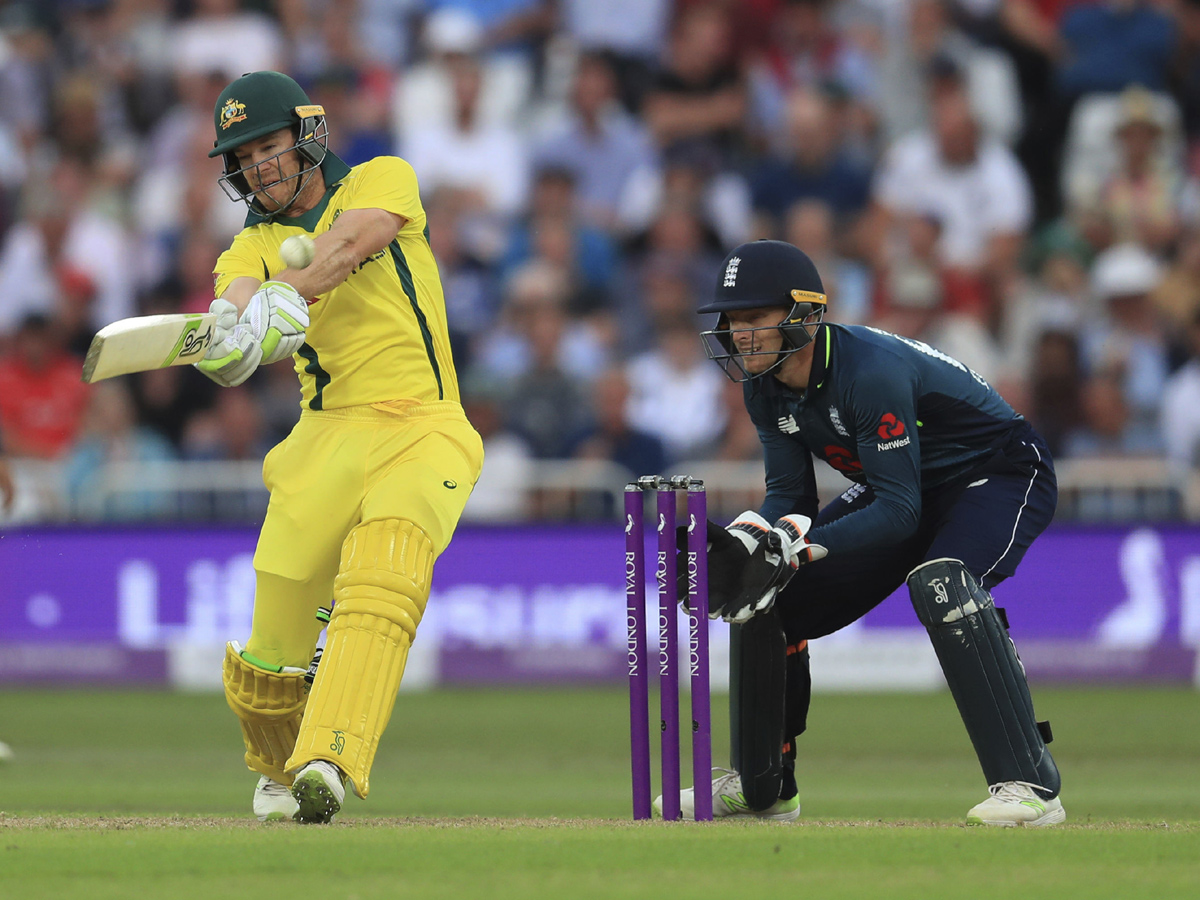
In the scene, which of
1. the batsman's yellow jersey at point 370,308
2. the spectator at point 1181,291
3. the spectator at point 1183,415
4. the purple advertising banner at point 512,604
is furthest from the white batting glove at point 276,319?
the spectator at point 1181,291

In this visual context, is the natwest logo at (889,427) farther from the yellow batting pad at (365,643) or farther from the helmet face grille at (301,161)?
the helmet face grille at (301,161)

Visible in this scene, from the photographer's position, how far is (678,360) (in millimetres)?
12508

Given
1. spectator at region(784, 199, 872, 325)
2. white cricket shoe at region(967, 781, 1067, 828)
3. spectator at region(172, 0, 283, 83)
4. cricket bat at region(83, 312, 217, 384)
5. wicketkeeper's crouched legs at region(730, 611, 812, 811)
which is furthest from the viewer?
spectator at region(172, 0, 283, 83)

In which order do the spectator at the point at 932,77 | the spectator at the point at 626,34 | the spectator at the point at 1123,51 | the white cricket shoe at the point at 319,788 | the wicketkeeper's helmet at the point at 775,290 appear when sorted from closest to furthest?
the white cricket shoe at the point at 319,788
the wicketkeeper's helmet at the point at 775,290
the spectator at the point at 1123,51
the spectator at the point at 932,77
the spectator at the point at 626,34

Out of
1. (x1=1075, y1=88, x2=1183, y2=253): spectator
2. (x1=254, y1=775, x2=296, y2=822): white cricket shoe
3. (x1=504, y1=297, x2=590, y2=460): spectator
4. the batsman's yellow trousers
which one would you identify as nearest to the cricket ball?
the batsman's yellow trousers

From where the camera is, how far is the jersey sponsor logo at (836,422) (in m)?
5.62

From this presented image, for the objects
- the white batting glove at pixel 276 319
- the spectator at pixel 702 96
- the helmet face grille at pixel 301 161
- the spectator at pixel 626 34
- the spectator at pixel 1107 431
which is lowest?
the white batting glove at pixel 276 319

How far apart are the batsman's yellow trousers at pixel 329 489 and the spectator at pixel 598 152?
852cm

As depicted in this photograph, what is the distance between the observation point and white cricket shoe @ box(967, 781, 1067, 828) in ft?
17.7

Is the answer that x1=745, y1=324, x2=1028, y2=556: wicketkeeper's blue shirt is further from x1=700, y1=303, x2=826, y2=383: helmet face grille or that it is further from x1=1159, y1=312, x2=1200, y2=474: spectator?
x1=1159, y1=312, x2=1200, y2=474: spectator

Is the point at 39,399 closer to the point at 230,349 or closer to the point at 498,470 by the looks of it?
the point at 498,470

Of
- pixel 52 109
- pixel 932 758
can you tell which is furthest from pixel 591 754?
pixel 52 109

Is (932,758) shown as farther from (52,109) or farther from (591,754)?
(52,109)

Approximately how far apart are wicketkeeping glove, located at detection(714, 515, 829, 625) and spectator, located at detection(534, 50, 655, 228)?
8953mm
